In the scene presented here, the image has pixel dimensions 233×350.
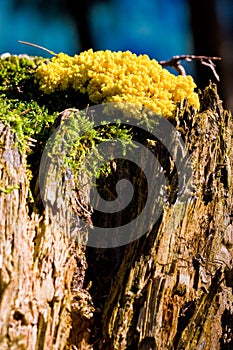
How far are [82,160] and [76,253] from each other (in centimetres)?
40

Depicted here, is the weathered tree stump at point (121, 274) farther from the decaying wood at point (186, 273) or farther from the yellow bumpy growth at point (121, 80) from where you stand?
the yellow bumpy growth at point (121, 80)

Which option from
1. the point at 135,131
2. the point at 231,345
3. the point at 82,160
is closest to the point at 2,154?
the point at 82,160

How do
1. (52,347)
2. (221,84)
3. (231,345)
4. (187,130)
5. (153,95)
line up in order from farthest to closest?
(221,84), (153,95), (187,130), (231,345), (52,347)

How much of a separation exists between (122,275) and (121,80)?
0.97 meters

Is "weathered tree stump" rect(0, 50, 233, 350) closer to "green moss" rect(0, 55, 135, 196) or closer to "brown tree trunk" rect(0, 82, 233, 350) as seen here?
"brown tree trunk" rect(0, 82, 233, 350)

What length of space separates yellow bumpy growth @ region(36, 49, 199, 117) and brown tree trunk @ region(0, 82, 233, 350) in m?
0.19

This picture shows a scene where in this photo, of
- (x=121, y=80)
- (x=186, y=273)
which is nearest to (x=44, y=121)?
(x=121, y=80)

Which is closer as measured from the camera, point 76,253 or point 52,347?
point 52,347

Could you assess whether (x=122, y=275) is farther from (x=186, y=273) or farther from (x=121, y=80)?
(x=121, y=80)

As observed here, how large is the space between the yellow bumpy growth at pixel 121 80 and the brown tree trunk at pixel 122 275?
7.4 inches

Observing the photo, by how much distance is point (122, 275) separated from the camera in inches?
74.1

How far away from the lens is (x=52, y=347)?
169 cm

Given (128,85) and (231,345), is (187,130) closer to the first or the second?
(128,85)

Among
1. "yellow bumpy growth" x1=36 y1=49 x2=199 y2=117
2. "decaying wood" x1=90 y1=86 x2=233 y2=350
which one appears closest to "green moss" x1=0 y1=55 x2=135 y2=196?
"yellow bumpy growth" x1=36 y1=49 x2=199 y2=117
